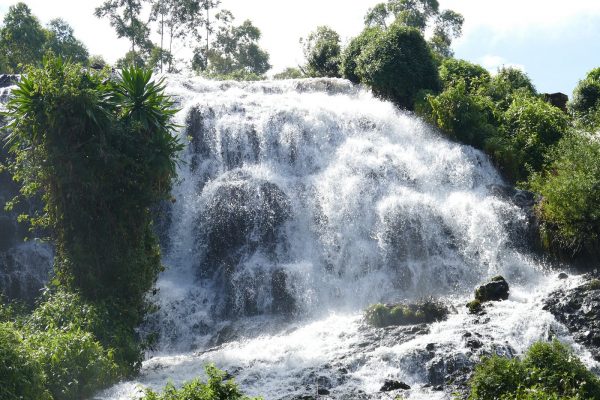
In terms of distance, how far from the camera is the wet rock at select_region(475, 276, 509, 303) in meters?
Result: 18.8

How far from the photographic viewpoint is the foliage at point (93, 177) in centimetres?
1742

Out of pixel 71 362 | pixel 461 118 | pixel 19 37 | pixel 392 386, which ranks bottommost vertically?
pixel 392 386

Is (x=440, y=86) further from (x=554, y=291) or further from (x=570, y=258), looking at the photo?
(x=554, y=291)

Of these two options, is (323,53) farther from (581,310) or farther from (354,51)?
(581,310)

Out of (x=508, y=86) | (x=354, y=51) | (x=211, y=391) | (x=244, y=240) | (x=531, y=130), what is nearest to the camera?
(x=211, y=391)

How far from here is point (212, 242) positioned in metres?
23.1

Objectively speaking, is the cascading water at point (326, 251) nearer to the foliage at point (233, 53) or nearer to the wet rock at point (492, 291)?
the wet rock at point (492, 291)

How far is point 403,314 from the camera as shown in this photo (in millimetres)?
18000

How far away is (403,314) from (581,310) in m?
4.30

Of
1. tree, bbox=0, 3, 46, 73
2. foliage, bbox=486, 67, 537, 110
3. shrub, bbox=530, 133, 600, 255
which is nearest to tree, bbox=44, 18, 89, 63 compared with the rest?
tree, bbox=0, 3, 46, 73

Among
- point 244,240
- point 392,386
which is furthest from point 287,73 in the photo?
point 392,386

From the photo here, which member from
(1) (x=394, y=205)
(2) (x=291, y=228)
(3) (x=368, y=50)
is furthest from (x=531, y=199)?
(3) (x=368, y=50)

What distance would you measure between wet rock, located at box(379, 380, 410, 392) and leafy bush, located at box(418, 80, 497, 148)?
1468 cm

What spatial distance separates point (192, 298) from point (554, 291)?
33.5 ft
